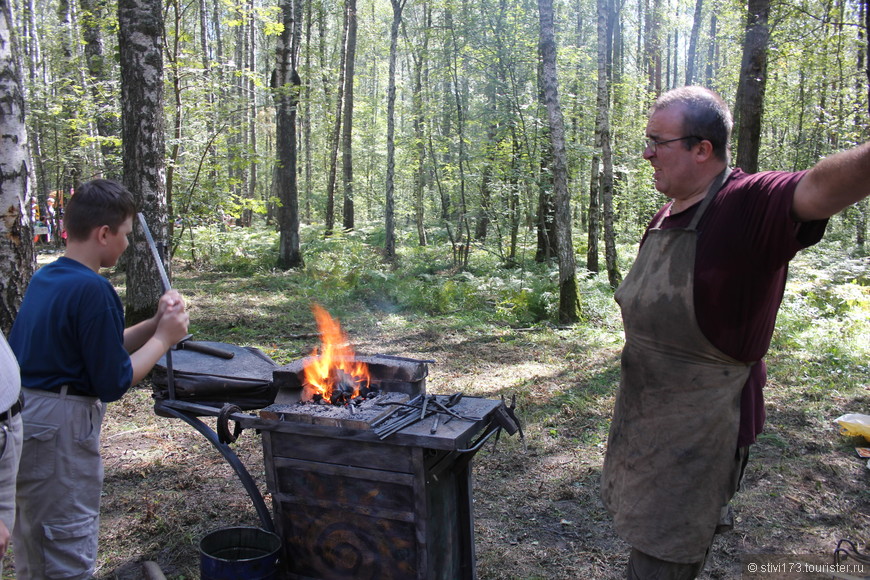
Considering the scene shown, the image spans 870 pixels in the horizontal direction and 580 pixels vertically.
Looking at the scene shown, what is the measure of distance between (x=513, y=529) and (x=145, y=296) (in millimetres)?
4940

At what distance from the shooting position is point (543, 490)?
4648 mm

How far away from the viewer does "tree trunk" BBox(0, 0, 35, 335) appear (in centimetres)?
424

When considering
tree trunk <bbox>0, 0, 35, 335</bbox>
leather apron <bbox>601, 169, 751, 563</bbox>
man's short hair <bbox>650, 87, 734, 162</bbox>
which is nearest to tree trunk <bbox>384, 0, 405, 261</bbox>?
tree trunk <bbox>0, 0, 35, 335</bbox>

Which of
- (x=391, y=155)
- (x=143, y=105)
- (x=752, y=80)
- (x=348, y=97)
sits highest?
(x=348, y=97)

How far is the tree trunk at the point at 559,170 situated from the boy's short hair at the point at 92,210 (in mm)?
7987

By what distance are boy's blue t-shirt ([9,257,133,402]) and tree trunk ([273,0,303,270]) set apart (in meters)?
11.5

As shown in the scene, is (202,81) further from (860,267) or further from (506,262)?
(860,267)

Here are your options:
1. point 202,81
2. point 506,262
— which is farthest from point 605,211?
point 202,81

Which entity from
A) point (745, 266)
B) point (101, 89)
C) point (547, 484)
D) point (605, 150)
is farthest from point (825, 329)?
point (101, 89)

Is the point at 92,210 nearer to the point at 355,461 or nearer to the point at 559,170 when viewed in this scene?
the point at 355,461

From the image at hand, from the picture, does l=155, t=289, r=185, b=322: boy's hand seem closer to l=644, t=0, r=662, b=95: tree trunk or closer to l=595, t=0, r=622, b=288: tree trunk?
l=595, t=0, r=622, b=288: tree trunk

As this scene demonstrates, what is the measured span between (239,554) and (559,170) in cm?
796

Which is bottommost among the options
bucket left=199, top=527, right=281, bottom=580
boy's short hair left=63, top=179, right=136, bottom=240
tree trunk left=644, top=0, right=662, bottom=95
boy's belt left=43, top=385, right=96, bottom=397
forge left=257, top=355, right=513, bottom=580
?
bucket left=199, top=527, right=281, bottom=580

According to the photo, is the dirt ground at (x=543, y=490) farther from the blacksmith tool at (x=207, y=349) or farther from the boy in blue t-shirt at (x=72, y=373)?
the blacksmith tool at (x=207, y=349)
